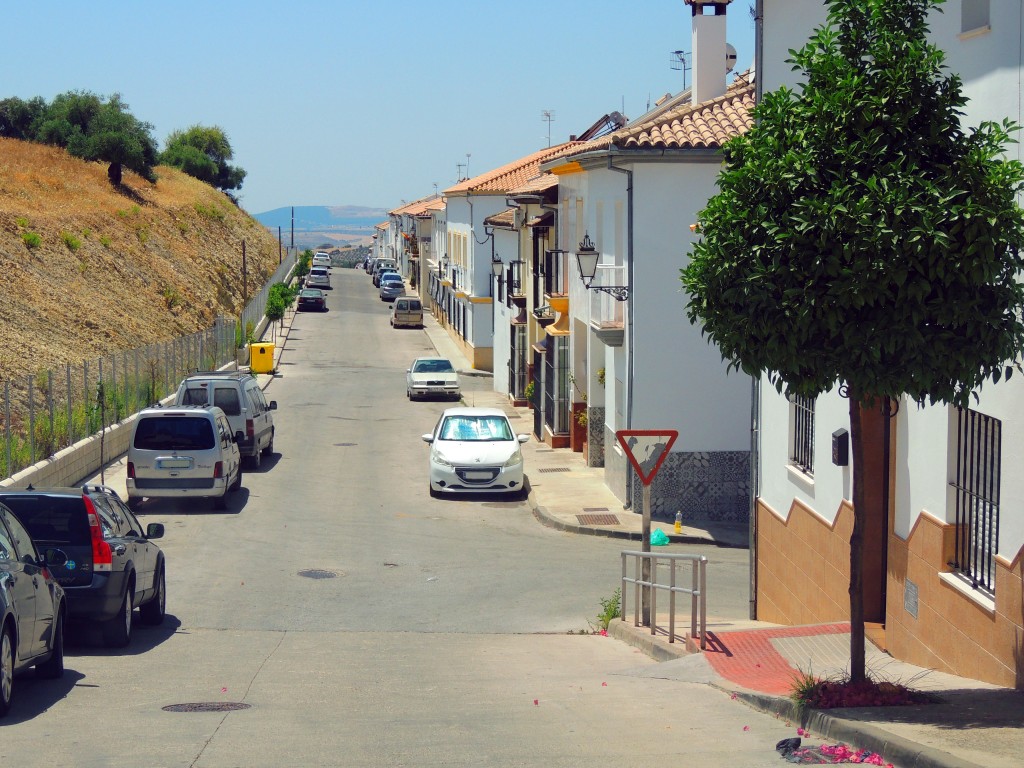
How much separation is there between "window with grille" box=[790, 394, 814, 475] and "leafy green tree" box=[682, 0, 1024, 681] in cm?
549

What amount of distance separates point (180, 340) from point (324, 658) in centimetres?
2428

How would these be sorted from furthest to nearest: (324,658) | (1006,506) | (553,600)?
(553,600), (324,658), (1006,506)

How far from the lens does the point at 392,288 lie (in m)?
Answer: 79.0

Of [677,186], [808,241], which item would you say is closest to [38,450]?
[677,186]

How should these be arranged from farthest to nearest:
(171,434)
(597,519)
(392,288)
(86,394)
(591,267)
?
(392,288)
(86,394)
(591,267)
(597,519)
(171,434)

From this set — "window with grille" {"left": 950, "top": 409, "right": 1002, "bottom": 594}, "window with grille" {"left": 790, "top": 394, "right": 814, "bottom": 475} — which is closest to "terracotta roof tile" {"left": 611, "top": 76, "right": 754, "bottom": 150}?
"window with grille" {"left": 790, "top": 394, "right": 814, "bottom": 475}

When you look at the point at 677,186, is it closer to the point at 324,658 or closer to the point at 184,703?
the point at 324,658

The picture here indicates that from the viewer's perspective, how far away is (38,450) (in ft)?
70.7

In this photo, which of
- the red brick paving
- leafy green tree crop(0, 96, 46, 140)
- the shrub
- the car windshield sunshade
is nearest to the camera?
the red brick paving

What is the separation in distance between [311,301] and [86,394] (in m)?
48.7

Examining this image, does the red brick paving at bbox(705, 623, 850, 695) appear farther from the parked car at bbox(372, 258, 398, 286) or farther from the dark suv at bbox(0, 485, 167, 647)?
the parked car at bbox(372, 258, 398, 286)

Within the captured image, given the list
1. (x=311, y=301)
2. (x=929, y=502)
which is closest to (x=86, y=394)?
(x=929, y=502)

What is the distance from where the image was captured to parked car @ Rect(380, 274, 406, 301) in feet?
259

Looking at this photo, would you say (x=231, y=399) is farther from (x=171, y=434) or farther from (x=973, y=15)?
(x=973, y=15)
